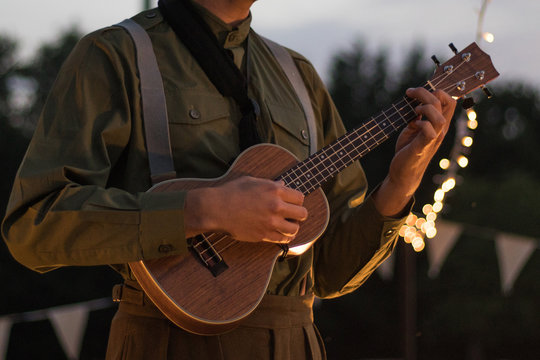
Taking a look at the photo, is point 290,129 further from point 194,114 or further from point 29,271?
point 29,271

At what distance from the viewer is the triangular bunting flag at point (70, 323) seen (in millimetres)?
5699

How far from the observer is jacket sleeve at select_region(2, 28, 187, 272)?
1701mm

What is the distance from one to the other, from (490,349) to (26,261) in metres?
33.8

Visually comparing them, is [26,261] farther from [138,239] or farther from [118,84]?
[118,84]

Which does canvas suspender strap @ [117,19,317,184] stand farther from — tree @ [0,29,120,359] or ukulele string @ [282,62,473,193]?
tree @ [0,29,120,359]

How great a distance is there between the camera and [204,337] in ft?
6.05

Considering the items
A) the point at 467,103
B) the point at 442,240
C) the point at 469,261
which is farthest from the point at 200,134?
the point at 469,261

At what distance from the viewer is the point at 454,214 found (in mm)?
33156

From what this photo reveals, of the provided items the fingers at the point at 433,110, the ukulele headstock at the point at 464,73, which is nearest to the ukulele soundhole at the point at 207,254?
the fingers at the point at 433,110

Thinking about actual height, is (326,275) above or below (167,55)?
below

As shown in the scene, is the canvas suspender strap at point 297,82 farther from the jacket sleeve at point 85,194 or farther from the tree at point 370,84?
the tree at point 370,84

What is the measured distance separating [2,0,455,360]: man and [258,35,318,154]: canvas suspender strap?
0.03 meters

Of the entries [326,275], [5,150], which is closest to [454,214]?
[5,150]

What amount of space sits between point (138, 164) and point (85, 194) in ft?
0.72
